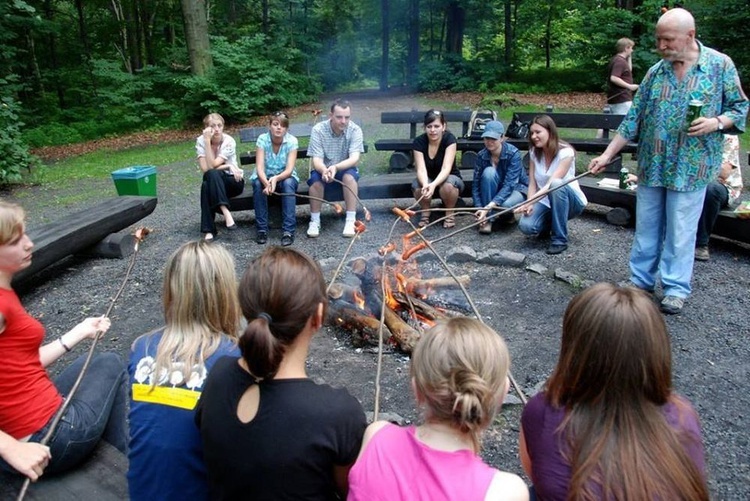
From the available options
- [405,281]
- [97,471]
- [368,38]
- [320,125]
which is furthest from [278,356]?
[368,38]

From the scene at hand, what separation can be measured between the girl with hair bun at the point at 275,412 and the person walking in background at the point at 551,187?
4.13 m

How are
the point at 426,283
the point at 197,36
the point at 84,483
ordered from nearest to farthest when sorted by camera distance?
the point at 84,483 → the point at 426,283 → the point at 197,36

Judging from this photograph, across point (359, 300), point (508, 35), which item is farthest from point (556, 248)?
point (508, 35)

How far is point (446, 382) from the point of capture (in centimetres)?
150

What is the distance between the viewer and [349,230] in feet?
21.0

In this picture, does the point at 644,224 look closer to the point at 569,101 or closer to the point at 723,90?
the point at 723,90

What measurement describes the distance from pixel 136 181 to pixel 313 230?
235cm

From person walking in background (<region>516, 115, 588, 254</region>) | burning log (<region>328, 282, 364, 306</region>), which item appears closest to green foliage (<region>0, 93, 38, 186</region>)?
burning log (<region>328, 282, 364, 306</region>)

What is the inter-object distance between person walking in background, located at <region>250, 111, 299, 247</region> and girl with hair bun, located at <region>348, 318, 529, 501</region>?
15.8 feet

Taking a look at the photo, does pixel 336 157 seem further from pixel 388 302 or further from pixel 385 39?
pixel 385 39

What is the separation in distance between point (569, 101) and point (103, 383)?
1615 cm

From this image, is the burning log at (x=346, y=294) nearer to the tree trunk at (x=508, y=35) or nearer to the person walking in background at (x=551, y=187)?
the person walking in background at (x=551, y=187)

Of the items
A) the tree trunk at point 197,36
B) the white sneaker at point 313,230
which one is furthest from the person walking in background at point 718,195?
the tree trunk at point 197,36

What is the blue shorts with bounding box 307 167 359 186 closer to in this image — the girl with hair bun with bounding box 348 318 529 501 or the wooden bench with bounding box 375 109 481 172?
the wooden bench with bounding box 375 109 481 172
